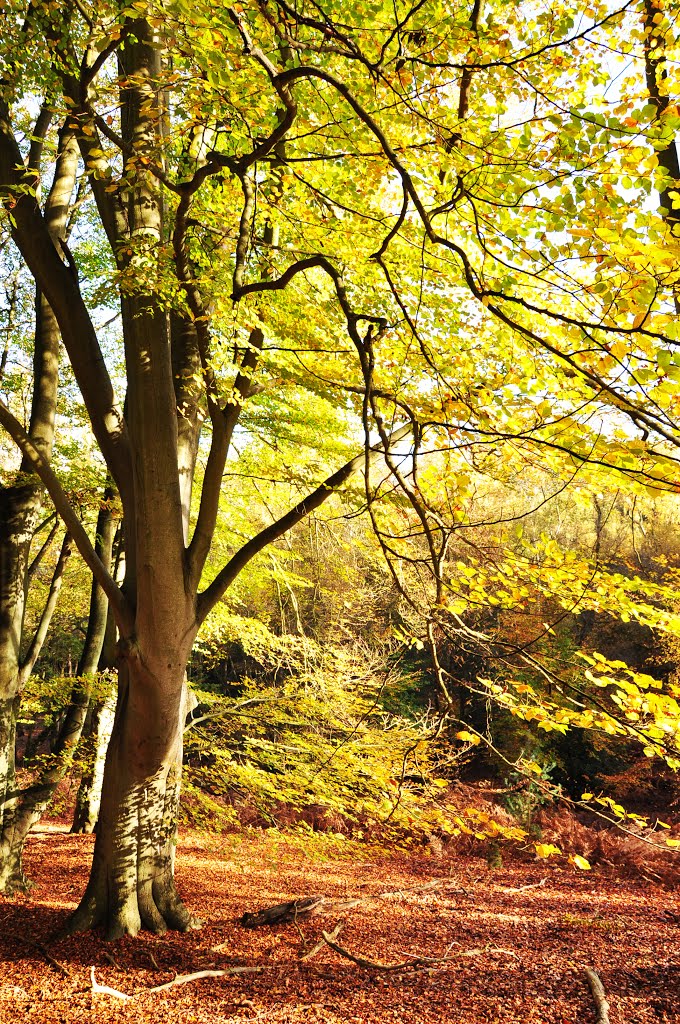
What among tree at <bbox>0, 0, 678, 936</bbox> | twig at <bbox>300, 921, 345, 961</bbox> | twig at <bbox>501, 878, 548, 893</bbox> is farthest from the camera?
twig at <bbox>501, 878, 548, 893</bbox>

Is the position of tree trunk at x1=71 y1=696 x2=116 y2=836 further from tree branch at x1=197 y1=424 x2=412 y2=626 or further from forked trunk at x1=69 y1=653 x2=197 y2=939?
tree branch at x1=197 y1=424 x2=412 y2=626

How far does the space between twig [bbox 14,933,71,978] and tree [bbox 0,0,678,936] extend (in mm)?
281

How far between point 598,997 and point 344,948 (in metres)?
2.12

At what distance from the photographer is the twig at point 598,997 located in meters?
5.13

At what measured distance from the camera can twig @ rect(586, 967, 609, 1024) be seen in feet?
16.8

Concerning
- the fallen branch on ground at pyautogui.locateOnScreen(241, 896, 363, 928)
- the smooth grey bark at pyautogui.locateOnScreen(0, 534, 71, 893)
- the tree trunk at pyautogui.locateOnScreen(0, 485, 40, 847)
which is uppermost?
the tree trunk at pyautogui.locateOnScreen(0, 485, 40, 847)

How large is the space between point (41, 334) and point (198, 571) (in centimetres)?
379

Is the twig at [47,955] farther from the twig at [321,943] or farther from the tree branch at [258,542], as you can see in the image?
the tree branch at [258,542]

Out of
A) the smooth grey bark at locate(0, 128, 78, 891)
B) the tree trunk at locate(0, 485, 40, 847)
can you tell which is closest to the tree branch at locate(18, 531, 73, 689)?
the smooth grey bark at locate(0, 128, 78, 891)

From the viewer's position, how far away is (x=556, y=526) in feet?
54.4

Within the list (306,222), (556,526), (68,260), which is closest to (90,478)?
(68,260)

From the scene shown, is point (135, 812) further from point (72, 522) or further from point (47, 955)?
point (72, 522)

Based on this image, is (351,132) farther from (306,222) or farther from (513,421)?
(513,421)

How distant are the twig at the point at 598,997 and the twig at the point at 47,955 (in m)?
3.94
